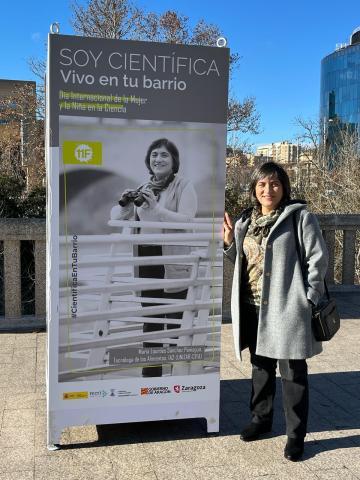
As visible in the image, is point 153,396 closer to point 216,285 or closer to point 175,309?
point 175,309

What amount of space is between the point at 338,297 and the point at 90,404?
5.81 meters

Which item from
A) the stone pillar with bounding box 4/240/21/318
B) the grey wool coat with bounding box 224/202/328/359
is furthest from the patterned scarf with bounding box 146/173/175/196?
the stone pillar with bounding box 4/240/21/318

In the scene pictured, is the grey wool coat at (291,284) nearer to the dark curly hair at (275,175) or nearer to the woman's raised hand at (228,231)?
the dark curly hair at (275,175)

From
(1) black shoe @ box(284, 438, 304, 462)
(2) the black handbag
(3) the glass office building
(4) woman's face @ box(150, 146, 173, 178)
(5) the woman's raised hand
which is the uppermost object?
(3) the glass office building

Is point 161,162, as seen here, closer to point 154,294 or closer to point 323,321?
point 154,294

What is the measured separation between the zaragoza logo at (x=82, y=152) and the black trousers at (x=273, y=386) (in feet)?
4.70

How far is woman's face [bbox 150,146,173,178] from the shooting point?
3.37 meters

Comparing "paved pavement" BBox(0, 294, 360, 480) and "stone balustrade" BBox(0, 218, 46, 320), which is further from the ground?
"stone balustrade" BBox(0, 218, 46, 320)

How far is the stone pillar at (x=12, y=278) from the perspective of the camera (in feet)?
20.9

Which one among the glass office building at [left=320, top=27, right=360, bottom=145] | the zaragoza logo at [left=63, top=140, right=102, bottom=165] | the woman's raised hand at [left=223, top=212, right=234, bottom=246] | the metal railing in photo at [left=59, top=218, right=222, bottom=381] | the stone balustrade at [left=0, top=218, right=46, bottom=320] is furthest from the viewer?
the glass office building at [left=320, top=27, right=360, bottom=145]

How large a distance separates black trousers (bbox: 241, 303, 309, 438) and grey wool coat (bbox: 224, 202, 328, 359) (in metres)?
0.16

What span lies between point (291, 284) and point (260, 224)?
45 centimetres

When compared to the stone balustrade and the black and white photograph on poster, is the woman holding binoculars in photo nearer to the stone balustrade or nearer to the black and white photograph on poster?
the black and white photograph on poster

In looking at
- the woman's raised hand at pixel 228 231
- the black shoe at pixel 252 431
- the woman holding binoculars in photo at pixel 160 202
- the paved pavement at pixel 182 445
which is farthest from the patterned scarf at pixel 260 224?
the paved pavement at pixel 182 445
